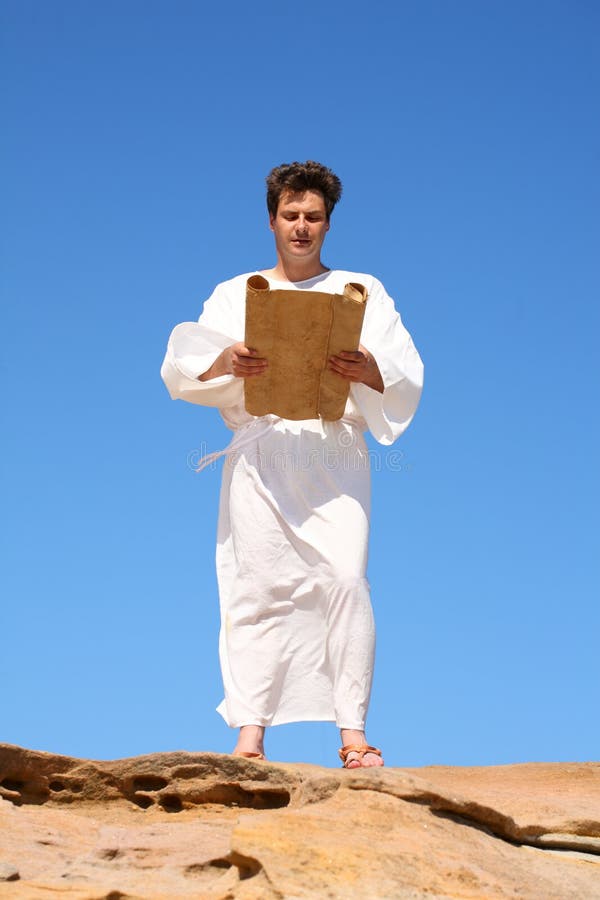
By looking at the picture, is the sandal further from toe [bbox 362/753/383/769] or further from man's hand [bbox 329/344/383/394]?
man's hand [bbox 329/344/383/394]

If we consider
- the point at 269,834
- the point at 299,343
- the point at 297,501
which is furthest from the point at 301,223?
the point at 269,834

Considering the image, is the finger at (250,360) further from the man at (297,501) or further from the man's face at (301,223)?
the man's face at (301,223)

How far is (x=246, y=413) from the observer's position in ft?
18.9

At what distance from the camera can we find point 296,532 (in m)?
5.41

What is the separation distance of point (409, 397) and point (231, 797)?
2.29 meters

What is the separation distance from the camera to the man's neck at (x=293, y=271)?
5930 mm

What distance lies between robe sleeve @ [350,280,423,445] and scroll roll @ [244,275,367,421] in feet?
0.69

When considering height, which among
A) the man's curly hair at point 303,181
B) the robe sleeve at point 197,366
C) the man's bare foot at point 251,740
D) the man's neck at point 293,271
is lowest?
the man's bare foot at point 251,740

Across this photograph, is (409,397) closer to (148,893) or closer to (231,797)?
(231,797)

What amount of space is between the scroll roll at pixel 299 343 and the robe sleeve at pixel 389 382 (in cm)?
21

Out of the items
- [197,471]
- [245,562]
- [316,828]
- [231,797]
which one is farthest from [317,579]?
[316,828]

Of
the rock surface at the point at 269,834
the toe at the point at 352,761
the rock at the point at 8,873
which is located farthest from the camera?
the toe at the point at 352,761

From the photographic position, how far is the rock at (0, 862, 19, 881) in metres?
3.28

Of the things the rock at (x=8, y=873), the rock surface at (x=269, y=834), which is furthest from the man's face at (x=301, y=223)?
the rock at (x=8, y=873)
